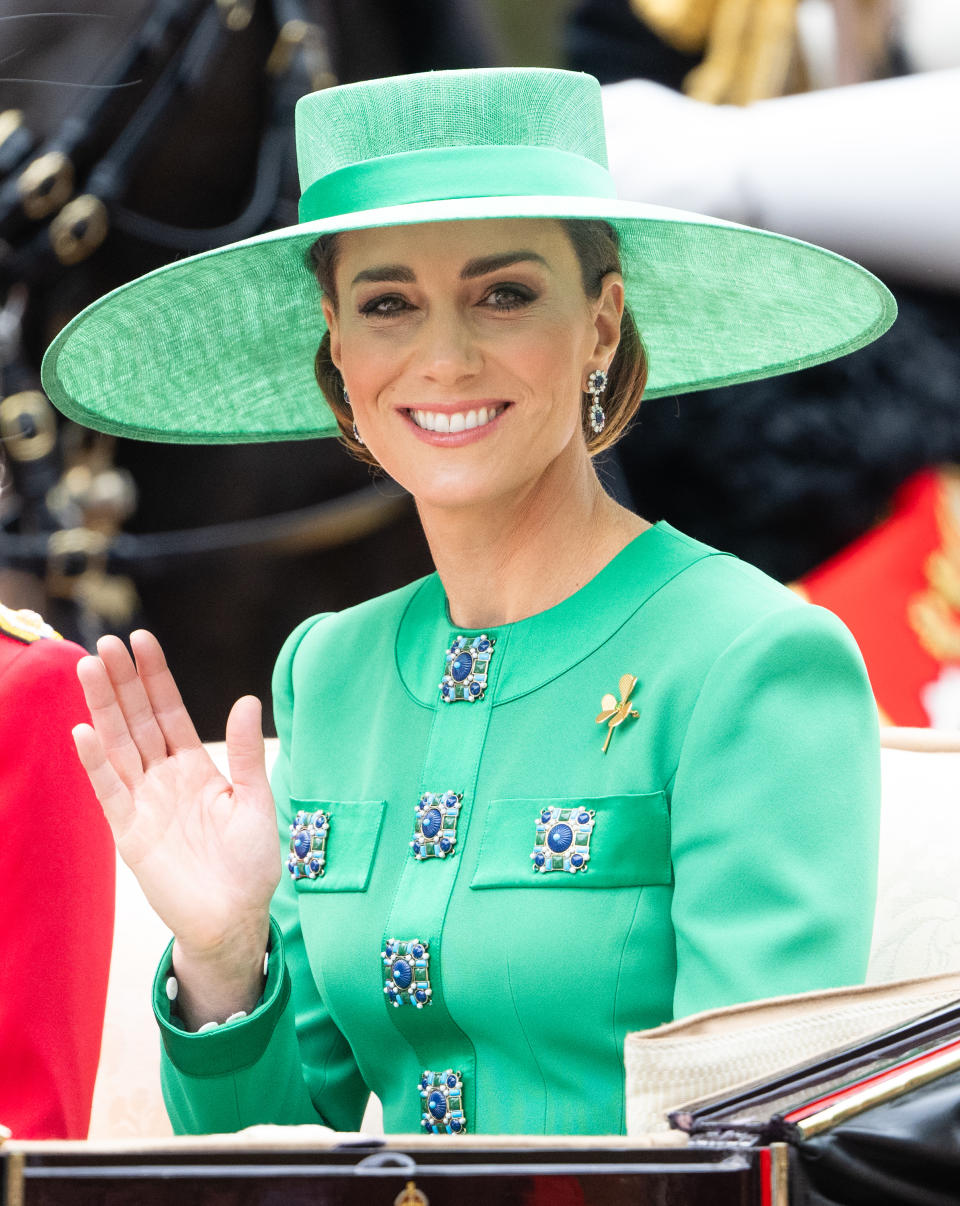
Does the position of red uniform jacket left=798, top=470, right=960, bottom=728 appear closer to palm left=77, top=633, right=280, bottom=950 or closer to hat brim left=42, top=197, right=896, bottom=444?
hat brim left=42, top=197, right=896, bottom=444

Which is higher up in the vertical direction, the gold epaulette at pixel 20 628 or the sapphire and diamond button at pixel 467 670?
the gold epaulette at pixel 20 628

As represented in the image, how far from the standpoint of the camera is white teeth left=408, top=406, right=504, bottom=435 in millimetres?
1403

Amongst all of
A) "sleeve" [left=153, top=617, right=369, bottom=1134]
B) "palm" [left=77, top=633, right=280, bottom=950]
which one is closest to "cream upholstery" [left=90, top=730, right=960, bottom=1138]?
"sleeve" [left=153, top=617, right=369, bottom=1134]

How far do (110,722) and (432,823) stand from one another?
27 cm

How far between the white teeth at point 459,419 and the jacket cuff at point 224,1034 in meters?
0.41

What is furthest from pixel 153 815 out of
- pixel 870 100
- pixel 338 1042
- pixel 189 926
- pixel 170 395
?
pixel 870 100

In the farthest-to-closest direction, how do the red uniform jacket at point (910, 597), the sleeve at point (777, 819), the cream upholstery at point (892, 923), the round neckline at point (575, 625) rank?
the red uniform jacket at point (910, 597)
the cream upholstery at point (892, 923)
the round neckline at point (575, 625)
the sleeve at point (777, 819)

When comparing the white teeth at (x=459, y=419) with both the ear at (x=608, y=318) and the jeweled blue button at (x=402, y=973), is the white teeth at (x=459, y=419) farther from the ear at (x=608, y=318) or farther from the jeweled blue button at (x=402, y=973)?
the jeweled blue button at (x=402, y=973)

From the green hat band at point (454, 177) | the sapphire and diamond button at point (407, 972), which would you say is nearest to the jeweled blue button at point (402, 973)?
the sapphire and diamond button at point (407, 972)

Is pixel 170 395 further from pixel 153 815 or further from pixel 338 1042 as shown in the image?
pixel 338 1042

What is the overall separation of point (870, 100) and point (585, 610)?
1.23 m

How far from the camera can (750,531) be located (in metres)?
2.52

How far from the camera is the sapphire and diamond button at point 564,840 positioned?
1.34 m

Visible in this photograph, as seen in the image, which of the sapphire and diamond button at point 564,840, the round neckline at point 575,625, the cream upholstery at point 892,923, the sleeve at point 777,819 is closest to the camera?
the sleeve at point 777,819
